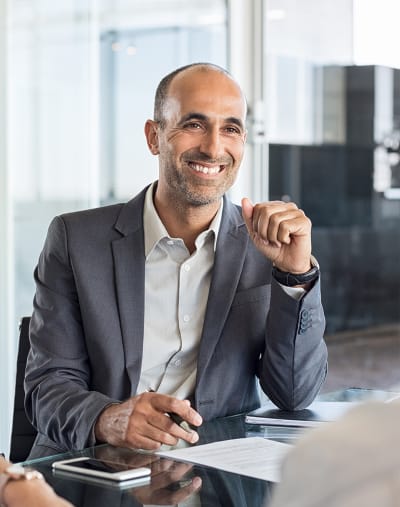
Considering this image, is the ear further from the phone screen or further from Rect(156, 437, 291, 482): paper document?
the phone screen

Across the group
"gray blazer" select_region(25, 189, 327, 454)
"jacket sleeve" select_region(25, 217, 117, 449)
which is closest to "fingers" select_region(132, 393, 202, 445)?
"jacket sleeve" select_region(25, 217, 117, 449)

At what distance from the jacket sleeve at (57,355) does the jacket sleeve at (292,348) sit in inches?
16.6

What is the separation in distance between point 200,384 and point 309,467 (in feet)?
5.24

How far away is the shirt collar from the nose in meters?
A: 0.16

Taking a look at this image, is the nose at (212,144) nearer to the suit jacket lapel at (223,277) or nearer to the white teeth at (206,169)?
the white teeth at (206,169)

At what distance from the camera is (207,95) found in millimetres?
2328

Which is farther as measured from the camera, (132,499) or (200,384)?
(200,384)

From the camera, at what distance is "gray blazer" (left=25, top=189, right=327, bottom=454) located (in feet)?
7.08

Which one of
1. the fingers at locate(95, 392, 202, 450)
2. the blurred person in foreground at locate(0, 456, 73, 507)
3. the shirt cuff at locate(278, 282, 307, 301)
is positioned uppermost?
the shirt cuff at locate(278, 282, 307, 301)

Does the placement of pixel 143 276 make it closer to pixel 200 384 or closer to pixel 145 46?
pixel 200 384

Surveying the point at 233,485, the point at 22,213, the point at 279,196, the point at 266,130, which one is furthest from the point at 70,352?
the point at 279,196

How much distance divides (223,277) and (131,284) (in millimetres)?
218

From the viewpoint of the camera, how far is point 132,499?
142cm

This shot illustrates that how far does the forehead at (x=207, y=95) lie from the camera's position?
2.32m
